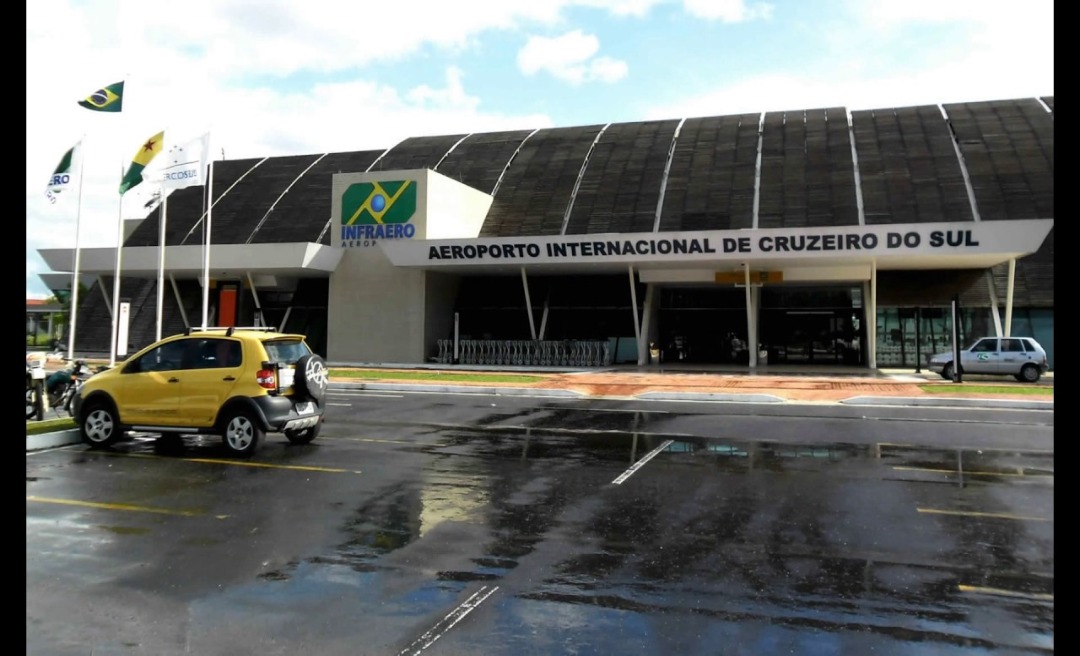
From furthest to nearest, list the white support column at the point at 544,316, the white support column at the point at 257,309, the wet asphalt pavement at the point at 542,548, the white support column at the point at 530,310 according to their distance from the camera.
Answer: the white support column at the point at 257,309, the white support column at the point at 544,316, the white support column at the point at 530,310, the wet asphalt pavement at the point at 542,548

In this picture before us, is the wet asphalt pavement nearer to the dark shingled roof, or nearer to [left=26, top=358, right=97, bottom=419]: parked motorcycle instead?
[left=26, top=358, right=97, bottom=419]: parked motorcycle

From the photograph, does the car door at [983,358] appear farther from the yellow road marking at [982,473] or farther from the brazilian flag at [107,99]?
the brazilian flag at [107,99]

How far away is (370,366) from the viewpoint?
95.2 ft

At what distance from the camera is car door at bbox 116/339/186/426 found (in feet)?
35.4

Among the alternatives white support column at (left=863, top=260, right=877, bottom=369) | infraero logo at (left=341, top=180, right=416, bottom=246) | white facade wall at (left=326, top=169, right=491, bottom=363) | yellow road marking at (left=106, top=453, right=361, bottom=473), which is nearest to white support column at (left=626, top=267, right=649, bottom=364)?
white facade wall at (left=326, top=169, right=491, bottom=363)

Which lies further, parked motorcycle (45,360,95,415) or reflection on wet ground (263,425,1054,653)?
parked motorcycle (45,360,95,415)

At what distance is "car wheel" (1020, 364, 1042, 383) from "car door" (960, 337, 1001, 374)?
2.34 feet

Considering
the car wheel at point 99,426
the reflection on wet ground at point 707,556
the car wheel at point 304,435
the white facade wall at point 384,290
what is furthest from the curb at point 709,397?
the white facade wall at point 384,290

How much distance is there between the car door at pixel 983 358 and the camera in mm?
23656

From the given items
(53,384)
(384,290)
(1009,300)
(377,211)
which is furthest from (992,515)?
(377,211)

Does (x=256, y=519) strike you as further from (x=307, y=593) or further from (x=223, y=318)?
(x=223, y=318)

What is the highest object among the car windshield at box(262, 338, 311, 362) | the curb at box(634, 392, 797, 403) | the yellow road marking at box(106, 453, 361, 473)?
the car windshield at box(262, 338, 311, 362)

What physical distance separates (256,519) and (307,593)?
2306 mm

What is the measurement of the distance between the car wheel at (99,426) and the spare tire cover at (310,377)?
2.95 metres
